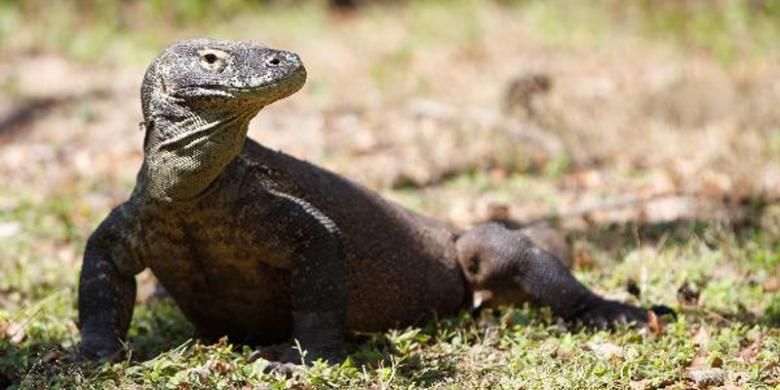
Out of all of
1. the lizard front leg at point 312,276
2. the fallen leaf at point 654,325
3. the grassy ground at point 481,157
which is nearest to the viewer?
the lizard front leg at point 312,276

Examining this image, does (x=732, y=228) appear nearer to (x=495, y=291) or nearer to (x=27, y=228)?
(x=495, y=291)

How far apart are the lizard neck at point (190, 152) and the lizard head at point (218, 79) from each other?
0.04 meters

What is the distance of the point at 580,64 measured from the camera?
13.0 meters

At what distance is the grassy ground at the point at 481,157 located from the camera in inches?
205

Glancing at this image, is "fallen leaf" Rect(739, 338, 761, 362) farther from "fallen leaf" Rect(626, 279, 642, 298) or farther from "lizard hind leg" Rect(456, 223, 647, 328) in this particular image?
"fallen leaf" Rect(626, 279, 642, 298)

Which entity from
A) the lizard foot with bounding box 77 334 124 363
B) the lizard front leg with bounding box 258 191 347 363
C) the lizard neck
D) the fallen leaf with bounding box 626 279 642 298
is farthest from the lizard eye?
the fallen leaf with bounding box 626 279 642 298

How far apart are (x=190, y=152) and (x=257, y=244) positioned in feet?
1.75

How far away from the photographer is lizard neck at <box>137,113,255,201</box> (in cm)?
475

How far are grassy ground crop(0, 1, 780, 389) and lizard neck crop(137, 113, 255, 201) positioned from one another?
73cm

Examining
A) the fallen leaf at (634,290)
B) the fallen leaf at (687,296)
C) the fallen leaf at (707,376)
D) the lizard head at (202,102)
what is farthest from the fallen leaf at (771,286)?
the lizard head at (202,102)

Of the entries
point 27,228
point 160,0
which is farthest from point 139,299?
point 160,0

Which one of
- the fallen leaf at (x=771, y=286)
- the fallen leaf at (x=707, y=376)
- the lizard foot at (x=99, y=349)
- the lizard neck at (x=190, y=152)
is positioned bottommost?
the fallen leaf at (x=771, y=286)

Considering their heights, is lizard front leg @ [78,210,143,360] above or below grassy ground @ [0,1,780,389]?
above

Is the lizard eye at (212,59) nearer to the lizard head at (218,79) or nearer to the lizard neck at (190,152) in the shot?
the lizard head at (218,79)
